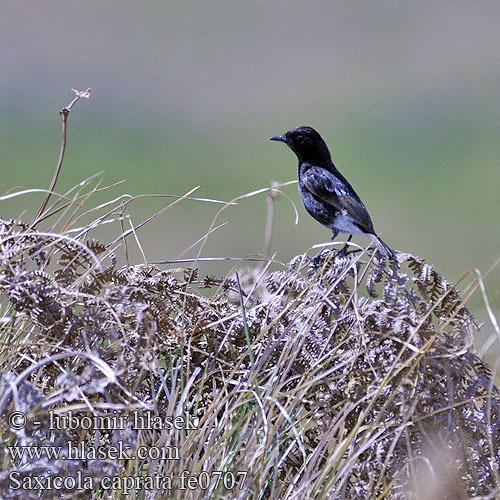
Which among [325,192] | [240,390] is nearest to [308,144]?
[325,192]

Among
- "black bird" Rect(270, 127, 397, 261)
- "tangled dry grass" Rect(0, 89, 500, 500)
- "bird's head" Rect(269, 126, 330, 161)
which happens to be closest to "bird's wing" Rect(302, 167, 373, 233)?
"black bird" Rect(270, 127, 397, 261)

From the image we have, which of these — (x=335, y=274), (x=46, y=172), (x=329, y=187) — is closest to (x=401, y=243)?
(x=46, y=172)

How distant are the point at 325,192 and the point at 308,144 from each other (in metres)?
0.50

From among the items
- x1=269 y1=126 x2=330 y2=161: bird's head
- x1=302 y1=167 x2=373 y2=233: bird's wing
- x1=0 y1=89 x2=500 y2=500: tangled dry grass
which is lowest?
x1=0 y1=89 x2=500 y2=500: tangled dry grass

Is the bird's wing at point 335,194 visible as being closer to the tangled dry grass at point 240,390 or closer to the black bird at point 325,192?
the black bird at point 325,192

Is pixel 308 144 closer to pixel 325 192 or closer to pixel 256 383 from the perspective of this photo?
pixel 325 192

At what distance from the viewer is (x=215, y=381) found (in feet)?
9.43

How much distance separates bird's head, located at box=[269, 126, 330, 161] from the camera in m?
5.43

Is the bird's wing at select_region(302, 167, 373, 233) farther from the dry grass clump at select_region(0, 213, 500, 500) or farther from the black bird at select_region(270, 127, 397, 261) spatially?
the dry grass clump at select_region(0, 213, 500, 500)

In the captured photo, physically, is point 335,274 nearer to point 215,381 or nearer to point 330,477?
point 215,381

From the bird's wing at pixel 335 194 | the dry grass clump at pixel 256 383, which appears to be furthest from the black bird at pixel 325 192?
the dry grass clump at pixel 256 383

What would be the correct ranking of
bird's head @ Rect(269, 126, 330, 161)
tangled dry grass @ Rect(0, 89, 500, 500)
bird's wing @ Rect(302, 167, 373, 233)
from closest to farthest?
tangled dry grass @ Rect(0, 89, 500, 500), bird's wing @ Rect(302, 167, 373, 233), bird's head @ Rect(269, 126, 330, 161)

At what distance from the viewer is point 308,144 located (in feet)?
17.9

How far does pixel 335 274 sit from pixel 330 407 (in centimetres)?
52
